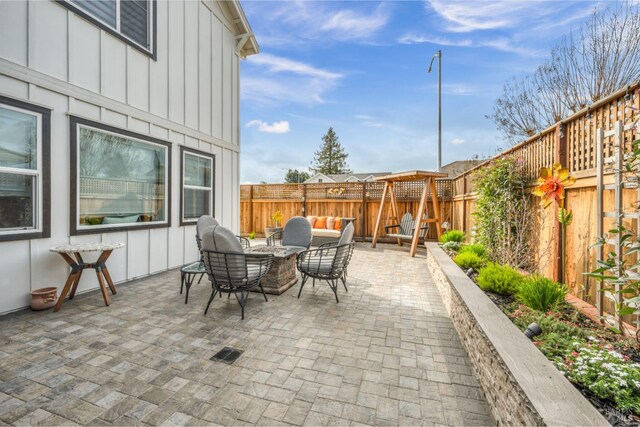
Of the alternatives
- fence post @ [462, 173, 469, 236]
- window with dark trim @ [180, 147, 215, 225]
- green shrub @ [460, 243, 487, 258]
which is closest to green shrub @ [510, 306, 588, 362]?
green shrub @ [460, 243, 487, 258]

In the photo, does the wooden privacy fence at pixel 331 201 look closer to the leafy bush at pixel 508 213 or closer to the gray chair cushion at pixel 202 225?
the leafy bush at pixel 508 213

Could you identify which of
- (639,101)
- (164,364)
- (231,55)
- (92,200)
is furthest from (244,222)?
(639,101)

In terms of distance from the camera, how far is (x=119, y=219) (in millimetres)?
4379

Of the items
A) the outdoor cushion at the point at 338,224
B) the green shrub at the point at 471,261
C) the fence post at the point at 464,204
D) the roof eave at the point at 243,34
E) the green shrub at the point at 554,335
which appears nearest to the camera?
the green shrub at the point at 554,335

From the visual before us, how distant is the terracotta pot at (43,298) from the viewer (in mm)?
3211

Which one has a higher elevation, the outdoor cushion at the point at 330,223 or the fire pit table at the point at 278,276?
the outdoor cushion at the point at 330,223

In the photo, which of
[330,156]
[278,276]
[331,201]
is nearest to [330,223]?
[331,201]

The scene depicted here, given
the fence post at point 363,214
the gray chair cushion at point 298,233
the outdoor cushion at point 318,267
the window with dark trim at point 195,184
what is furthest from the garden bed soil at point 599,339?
the fence post at point 363,214

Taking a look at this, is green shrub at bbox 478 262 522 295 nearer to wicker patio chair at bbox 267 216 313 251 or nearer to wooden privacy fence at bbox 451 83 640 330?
wooden privacy fence at bbox 451 83 640 330

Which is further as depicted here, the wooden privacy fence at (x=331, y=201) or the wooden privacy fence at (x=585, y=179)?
the wooden privacy fence at (x=331, y=201)

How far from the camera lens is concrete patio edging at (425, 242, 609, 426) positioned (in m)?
1.17

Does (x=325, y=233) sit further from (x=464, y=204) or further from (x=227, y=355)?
(x=227, y=355)

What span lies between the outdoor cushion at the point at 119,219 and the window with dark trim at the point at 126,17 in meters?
2.72

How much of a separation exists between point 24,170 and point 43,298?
1506 millimetres
